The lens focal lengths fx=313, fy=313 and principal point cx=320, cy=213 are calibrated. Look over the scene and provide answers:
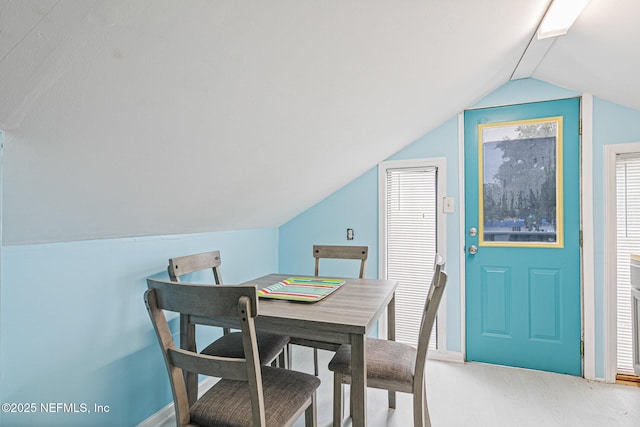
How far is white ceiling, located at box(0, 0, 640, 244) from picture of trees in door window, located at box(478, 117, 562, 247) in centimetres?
50

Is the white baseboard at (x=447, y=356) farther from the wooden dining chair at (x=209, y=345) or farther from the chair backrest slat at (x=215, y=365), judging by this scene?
the chair backrest slat at (x=215, y=365)

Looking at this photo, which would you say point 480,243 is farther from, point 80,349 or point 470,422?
point 80,349

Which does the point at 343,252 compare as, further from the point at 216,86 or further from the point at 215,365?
the point at 216,86

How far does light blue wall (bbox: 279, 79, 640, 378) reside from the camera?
228 cm

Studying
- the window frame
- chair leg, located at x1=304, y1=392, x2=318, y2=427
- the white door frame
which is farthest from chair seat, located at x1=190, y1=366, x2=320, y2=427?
the white door frame

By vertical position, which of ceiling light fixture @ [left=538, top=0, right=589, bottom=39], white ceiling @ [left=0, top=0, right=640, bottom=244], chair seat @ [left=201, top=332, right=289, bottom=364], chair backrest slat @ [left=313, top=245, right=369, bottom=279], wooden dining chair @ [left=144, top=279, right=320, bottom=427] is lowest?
chair seat @ [left=201, top=332, right=289, bottom=364]

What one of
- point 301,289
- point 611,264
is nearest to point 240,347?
point 301,289

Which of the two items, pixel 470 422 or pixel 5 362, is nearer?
pixel 5 362

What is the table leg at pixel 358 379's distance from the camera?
4.01ft

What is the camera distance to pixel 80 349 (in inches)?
54.6

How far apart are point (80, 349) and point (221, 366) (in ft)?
2.69

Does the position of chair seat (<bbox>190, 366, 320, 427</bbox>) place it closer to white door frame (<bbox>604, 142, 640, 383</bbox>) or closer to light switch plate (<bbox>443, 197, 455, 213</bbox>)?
light switch plate (<bbox>443, 197, 455, 213</bbox>)

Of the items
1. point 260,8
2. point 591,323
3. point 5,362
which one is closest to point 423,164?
point 591,323

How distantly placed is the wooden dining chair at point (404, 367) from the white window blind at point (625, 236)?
185 centimetres
